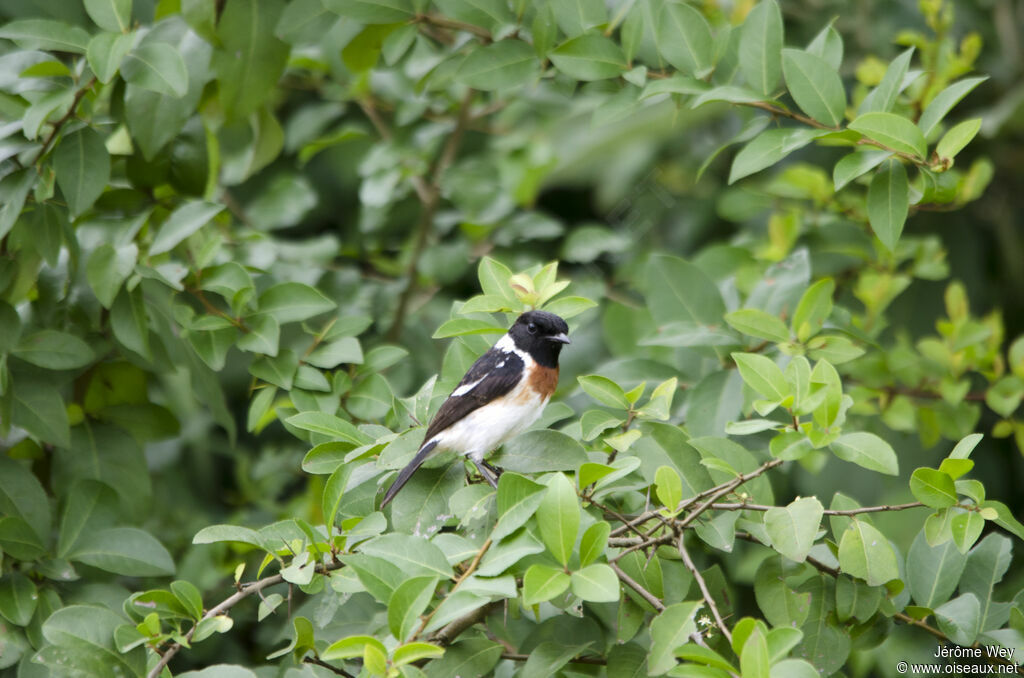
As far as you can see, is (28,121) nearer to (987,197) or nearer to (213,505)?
(213,505)

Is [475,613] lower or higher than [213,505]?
higher

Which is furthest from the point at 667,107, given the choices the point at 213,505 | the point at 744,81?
the point at 213,505

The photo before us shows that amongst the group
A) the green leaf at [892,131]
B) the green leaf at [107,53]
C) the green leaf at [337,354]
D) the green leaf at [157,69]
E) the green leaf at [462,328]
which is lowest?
the green leaf at [337,354]

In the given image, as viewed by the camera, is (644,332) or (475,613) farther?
(644,332)

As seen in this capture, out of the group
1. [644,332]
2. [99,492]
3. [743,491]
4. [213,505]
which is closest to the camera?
[743,491]

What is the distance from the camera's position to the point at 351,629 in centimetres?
246

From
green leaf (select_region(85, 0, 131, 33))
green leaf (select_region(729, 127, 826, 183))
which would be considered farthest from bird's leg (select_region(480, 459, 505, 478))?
green leaf (select_region(85, 0, 131, 33))

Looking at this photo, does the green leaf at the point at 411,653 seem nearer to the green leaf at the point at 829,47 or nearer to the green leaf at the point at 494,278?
the green leaf at the point at 494,278

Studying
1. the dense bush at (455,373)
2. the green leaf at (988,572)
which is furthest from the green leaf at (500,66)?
the green leaf at (988,572)

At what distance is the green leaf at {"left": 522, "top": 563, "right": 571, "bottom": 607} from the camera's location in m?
1.55

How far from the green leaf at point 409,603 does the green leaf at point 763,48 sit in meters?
1.54

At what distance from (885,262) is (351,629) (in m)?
2.25

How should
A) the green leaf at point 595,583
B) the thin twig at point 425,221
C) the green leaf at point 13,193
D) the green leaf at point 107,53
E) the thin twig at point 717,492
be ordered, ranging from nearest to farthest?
the green leaf at point 595,583, the thin twig at point 717,492, the green leaf at point 107,53, the green leaf at point 13,193, the thin twig at point 425,221

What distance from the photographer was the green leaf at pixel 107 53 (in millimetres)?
2184
